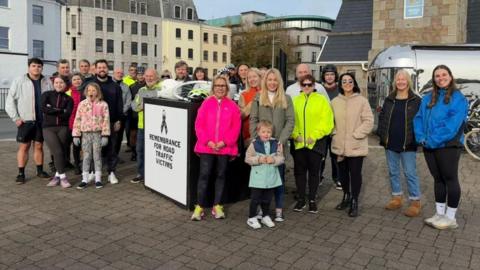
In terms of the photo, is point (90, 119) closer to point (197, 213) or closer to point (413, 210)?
point (197, 213)

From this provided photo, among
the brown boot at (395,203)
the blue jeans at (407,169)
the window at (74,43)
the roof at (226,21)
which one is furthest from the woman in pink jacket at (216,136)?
the roof at (226,21)

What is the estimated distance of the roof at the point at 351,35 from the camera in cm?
2567

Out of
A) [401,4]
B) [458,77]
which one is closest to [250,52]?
[401,4]

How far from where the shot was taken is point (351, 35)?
88.5 feet

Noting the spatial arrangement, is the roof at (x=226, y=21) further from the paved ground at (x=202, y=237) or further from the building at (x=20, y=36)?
the paved ground at (x=202, y=237)

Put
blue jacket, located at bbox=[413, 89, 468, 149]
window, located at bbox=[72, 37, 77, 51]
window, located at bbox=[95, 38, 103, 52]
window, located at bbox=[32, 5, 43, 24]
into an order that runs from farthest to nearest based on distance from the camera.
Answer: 1. window, located at bbox=[95, 38, 103, 52]
2. window, located at bbox=[72, 37, 77, 51]
3. window, located at bbox=[32, 5, 43, 24]
4. blue jacket, located at bbox=[413, 89, 468, 149]

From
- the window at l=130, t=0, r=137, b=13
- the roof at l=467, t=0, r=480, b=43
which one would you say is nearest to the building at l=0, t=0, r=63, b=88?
the window at l=130, t=0, r=137, b=13

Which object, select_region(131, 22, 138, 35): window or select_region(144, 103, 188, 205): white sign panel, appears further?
select_region(131, 22, 138, 35): window

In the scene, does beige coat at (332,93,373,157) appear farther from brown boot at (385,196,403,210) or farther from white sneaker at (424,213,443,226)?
white sneaker at (424,213,443,226)

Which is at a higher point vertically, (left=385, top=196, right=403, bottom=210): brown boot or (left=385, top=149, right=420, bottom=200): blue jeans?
(left=385, top=149, right=420, bottom=200): blue jeans

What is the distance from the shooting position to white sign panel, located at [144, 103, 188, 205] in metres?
6.29

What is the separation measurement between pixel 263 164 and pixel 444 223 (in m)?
2.23

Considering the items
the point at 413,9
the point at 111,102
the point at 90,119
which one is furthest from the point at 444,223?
the point at 413,9

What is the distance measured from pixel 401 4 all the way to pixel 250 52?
5388 cm
